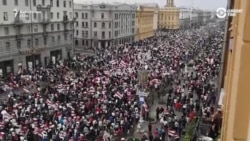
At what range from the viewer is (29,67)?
42188 millimetres

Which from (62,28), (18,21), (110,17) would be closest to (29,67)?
(18,21)

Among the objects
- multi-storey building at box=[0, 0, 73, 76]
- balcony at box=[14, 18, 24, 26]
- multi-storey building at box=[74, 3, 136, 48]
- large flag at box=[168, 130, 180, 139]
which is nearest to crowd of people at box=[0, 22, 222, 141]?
large flag at box=[168, 130, 180, 139]

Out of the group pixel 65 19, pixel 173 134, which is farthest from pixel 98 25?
pixel 173 134

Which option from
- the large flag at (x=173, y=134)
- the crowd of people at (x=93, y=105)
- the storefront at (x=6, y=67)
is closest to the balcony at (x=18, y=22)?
the storefront at (x=6, y=67)

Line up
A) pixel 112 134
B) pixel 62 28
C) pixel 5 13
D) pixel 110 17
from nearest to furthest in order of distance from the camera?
pixel 112 134 → pixel 5 13 → pixel 62 28 → pixel 110 17

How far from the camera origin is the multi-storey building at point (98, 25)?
74562 mm

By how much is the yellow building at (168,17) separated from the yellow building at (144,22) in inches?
863

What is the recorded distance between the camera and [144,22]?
97.4 metres

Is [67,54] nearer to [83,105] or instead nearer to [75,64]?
[75,64]

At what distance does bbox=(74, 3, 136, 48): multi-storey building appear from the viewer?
7456 cm

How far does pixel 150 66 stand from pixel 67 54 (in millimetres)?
19216

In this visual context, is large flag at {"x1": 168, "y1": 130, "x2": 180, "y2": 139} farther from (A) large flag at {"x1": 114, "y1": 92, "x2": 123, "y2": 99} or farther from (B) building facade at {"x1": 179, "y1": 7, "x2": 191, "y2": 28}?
(B) building facade at {"x1": 179, "y1": 7, "x2": 191, "y2": 28}

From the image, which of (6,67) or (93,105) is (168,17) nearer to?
(6,67)

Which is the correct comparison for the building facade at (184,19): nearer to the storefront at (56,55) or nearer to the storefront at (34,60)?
the storefront at (56,55)
